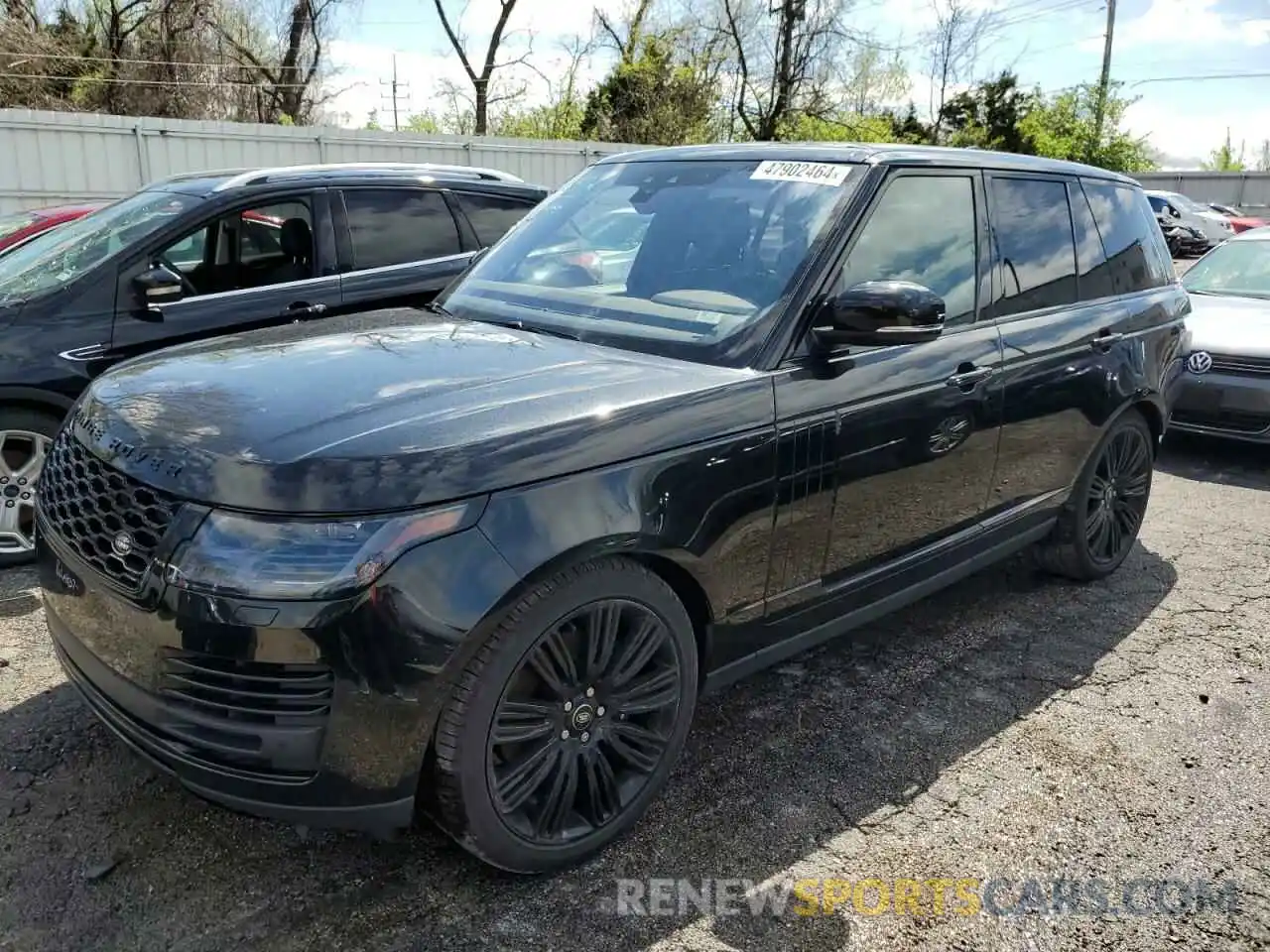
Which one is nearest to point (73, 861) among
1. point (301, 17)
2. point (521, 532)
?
point (521, 532)

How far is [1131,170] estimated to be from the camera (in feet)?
133

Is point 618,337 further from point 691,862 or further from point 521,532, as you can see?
point 691,862

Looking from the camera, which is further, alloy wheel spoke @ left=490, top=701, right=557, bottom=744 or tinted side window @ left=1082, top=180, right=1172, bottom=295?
tinted side window @ left=1082, top=180, right=1172, bottom=295

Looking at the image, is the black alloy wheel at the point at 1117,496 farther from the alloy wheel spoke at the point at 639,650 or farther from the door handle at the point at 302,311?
the door handle at the point at 302,311

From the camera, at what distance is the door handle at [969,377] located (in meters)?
3.48

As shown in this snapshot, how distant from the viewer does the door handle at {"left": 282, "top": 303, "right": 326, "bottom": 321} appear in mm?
5211

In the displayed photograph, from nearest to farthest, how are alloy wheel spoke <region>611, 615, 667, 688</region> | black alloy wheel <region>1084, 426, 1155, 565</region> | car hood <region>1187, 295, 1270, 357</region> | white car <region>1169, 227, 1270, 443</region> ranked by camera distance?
alloy wheel spoke <region>611, 615, 667, 688</region>
black alloy wheel <region>1084, 426, 1155, 565</region>
white car <region>1169, 227, 1270, 443</region>
car hood <region>1187, 295, 1270, 357</region>

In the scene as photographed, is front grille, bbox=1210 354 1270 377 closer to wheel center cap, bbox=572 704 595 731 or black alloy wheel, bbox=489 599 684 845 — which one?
black alloy wheel, bbox=489 599 684 845

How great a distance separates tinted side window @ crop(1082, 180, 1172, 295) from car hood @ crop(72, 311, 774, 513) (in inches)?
101

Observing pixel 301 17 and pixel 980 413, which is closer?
pixel 980 413

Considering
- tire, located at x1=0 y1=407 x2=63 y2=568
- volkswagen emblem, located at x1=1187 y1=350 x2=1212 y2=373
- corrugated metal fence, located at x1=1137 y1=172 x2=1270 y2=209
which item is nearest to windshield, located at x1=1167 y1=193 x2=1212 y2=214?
corrugated metal fence, located at x1=1137 y1=172 x2=1270 y2=209

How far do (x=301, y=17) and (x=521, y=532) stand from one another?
3132 centimetres

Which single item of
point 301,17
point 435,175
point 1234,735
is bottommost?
point 1234,735

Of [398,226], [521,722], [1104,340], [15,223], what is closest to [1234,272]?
[1104,340]
